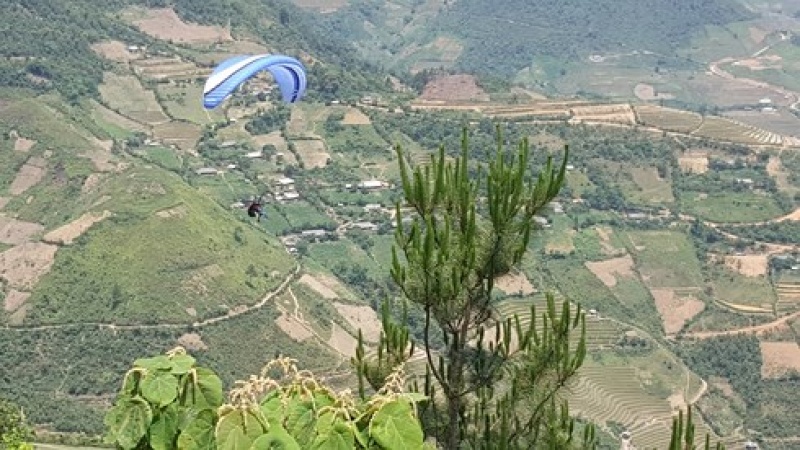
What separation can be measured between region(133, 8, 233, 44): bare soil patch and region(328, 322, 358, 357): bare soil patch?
149 ft

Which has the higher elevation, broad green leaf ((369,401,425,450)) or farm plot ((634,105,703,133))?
broad green leaf ((369,401,425,450))

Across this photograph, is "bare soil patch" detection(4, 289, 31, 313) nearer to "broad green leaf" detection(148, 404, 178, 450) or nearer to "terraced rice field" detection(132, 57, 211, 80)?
"terraced rice field" detection(132, 57, 211, 80)

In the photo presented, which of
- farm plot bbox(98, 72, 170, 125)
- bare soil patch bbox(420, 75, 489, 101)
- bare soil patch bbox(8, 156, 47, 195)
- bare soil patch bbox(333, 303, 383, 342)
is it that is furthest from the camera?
bare soil patch bbox(420, 75, 489, 101)

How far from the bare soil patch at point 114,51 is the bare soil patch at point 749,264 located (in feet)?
144

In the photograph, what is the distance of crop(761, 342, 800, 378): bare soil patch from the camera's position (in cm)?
5175

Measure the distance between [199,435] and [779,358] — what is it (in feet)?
173

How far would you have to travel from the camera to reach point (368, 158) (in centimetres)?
6956

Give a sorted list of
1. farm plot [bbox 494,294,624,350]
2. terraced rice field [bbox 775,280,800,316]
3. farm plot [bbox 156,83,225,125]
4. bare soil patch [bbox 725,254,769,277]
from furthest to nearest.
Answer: farm plot [bbox 156,83,225,125]
bare soil patch [bbox 725,254,769,277]
terraced rice field [bbox 775,280,800,316]
farm plot [bbox 494,294,624,350]

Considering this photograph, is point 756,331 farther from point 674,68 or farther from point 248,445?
point 674,68

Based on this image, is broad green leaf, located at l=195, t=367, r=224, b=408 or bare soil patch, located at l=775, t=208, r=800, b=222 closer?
broad green leaf, located at l=195, t=367, r=224, b=408

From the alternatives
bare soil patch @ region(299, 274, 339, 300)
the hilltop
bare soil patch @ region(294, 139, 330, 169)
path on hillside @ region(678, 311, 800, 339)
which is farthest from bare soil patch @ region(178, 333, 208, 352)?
path on hillside @ region(678, 311, 800, 339)

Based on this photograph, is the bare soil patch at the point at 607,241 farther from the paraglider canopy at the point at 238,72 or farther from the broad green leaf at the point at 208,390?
the broad green leaf at the point at 208,390

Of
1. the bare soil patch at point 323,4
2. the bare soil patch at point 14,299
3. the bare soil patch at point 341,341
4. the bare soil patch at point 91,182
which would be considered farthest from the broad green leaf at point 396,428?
the bare soil patch at point 323,4

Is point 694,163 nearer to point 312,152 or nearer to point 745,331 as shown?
point 745,331
